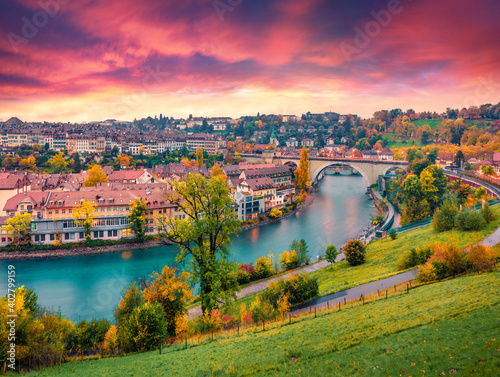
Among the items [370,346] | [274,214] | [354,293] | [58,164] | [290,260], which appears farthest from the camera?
[58,164]

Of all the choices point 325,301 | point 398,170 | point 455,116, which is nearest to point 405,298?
point 325,301

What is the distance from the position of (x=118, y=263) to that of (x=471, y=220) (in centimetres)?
1820

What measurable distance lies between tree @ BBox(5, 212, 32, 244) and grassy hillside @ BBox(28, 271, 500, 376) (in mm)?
15993

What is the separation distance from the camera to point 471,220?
14859 mm

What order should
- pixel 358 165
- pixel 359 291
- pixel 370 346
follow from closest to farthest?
pixel 370 346 < pixel 359 291 < pixel 358 165

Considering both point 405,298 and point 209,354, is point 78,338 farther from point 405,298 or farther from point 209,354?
point 405,298

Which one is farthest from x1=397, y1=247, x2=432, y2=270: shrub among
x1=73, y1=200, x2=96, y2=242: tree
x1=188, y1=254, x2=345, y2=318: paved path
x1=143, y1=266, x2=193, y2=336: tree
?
x1=73, y1=200, x2=96, y2=242: tree

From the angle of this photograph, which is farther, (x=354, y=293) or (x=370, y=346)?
(x=354, y=293)

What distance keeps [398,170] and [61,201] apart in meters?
40.4

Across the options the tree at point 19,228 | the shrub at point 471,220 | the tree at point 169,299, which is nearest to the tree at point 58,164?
the tree at point 19,228

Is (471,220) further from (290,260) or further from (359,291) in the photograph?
(290,260)

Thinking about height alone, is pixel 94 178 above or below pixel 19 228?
above

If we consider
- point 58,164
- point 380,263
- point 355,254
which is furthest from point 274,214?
point 58,164

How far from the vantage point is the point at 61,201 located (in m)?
22.2
